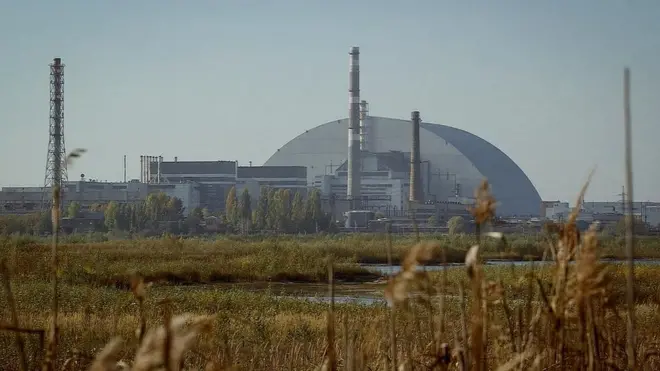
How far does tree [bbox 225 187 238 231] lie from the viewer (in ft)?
186

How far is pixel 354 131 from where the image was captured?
61938 millimetres

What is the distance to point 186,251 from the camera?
28.2m

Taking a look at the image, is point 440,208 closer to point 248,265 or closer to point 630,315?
point 248,265

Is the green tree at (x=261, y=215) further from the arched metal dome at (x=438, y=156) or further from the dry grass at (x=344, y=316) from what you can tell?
the dry grass at (x=344, y=316)

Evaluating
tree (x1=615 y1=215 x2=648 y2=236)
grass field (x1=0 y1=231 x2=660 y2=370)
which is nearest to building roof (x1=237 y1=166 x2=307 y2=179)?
grass field (x1=0 y1=231 x2=660 y2=370)

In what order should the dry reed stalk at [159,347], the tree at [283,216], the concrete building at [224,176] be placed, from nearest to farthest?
the dry reed stalk at [159,347], the tree at [283,216], the concrete building at [224,176]

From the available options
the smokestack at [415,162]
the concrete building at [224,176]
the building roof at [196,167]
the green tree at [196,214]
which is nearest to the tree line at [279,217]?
the green tree at [196,214]

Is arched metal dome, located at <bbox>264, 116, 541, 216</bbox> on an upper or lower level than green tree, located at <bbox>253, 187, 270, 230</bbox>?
upper

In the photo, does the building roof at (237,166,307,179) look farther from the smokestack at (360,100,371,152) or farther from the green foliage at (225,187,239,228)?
the green foliage at (225,187,239,228)

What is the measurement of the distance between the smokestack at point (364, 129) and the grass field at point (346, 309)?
31725 mm

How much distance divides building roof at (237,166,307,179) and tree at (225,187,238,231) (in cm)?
756

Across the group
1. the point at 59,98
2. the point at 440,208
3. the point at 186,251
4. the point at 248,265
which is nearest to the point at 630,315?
the point at 248,265

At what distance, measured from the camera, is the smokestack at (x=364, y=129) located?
68.0 metres

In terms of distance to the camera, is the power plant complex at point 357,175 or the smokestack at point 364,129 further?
the smokestack at point 364,129
